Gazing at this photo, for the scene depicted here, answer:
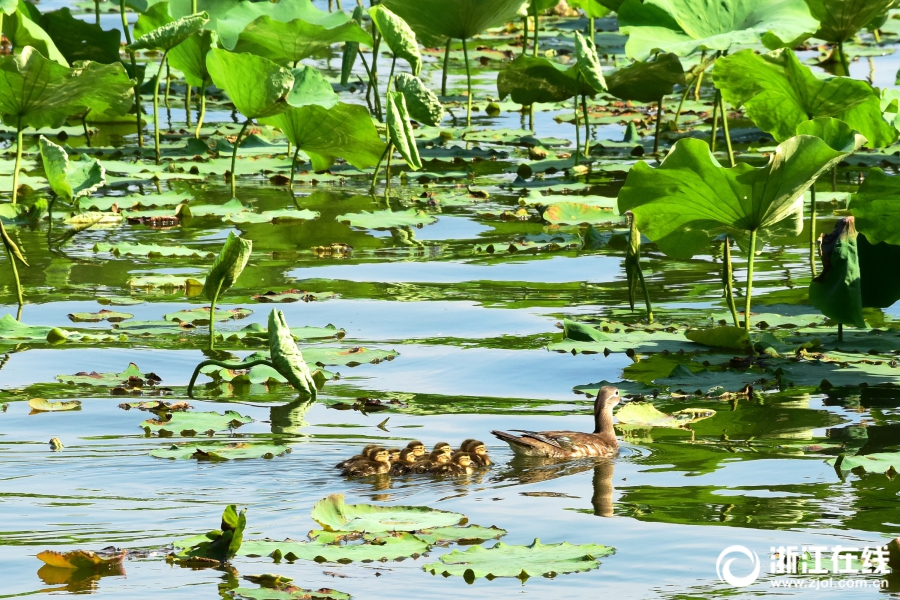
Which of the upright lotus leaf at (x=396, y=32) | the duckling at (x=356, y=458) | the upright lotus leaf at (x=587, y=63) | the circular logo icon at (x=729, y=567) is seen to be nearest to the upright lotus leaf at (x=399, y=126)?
the upright lotus leaf at (x=396, y=32)

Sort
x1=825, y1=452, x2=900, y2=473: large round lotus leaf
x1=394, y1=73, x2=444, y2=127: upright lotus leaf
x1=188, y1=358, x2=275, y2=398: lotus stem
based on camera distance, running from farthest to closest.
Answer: x1=394, y1=73, x2=444, y2=127: upright lotus leaf
x1=188, y1=358, x2=275, y2=398: lotus stem
x1=825, y1=452, x2=900, y2=473: large round lotus leaf

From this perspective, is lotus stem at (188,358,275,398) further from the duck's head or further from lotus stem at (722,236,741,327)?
lotus stem at (722,236,741,327)

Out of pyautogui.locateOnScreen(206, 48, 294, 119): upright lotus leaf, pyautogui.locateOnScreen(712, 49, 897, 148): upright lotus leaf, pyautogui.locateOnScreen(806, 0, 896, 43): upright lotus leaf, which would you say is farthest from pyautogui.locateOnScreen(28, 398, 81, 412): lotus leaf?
pyautogui.locateOnScreen(806, 0, 896, 43): upright lotus leaf

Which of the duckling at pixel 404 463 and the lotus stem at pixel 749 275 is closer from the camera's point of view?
the duckling at pixel 404 463

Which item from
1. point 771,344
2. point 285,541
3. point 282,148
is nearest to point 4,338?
point 285,541

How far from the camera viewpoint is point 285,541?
4.07 m

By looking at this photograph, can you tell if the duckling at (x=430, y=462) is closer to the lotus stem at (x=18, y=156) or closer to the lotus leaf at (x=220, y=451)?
the lotus leaf at (x=220, y=451)

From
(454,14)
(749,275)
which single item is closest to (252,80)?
(454,14)

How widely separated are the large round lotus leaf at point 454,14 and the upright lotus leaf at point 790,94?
5057mm

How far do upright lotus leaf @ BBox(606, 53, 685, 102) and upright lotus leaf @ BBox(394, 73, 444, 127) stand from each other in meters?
Result: 1.67

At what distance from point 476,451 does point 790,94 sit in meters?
3.46

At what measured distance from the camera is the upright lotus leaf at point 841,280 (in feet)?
20.7

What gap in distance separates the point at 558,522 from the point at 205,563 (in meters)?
1.20

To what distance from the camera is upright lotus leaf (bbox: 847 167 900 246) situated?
247 inches
